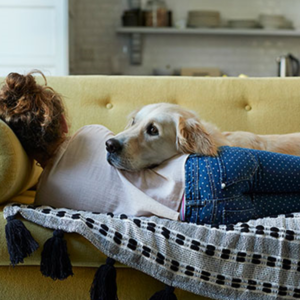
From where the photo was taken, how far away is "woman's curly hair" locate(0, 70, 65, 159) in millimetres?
1486

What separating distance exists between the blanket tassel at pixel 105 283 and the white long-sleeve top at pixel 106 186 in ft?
0.71

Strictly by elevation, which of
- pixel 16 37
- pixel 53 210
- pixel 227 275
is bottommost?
pixel 227 275

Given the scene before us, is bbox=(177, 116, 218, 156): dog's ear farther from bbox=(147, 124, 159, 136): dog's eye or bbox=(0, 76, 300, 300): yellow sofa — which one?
bbox=(0, 76, 300, 300): yellow sofa

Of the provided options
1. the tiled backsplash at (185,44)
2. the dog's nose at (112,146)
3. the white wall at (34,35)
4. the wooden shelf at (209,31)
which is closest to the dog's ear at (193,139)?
the dog's nose at (112,146)

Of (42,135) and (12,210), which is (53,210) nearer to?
(12,210)

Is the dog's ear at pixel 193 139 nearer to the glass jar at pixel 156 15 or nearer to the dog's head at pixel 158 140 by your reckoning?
the dog's head at pixel 158 140

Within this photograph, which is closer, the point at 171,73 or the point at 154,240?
the point at 154,240

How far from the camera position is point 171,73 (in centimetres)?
529

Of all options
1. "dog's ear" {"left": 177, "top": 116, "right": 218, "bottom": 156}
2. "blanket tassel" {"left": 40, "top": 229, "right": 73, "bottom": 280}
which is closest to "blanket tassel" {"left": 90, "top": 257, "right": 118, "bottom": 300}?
"blanket tassel" {"left": 40, "top": 229, "right": 73, "bottom": 280}

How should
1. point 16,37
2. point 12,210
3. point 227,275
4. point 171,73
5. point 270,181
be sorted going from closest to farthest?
point 227,275
point 12,210
point 270,181
point 16,37
point 171,73

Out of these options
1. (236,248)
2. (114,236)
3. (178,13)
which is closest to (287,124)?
(236,248)

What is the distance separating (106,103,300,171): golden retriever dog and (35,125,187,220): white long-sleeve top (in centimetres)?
4

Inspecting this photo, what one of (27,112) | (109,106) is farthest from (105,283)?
(109,106)

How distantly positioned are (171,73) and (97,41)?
957mm
